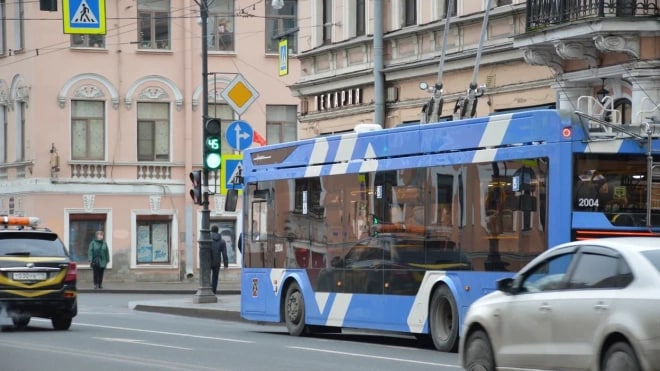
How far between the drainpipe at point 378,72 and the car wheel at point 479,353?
18.3 metres

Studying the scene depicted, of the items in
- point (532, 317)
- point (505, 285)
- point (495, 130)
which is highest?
point (495, 130)

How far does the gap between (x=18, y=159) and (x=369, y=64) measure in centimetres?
2096

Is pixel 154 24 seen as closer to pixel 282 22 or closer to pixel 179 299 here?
pixel 282 22

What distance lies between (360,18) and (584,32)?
11.3 metres

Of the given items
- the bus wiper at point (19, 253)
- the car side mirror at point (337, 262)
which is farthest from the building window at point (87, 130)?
the car side mirror at point (337, 262)

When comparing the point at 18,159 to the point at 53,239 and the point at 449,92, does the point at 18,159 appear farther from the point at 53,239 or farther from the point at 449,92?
the point at 53,239

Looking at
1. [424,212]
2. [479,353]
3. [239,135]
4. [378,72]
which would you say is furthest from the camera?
[378,72]

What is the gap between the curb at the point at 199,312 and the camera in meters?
30.1

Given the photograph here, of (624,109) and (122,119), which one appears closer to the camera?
(624,109)

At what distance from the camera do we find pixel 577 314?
40.9 ft

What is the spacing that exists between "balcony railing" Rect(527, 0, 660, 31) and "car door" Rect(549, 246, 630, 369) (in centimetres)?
1316

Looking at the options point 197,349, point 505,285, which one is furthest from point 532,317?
point 197,349

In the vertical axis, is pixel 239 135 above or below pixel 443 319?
above

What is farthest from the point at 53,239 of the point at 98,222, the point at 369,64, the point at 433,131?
the point at 98,222
